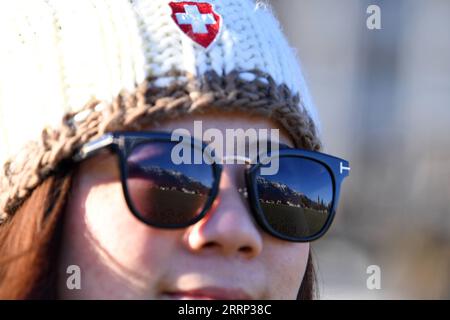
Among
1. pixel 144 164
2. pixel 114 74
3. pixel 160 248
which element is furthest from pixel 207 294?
pixel 114 74

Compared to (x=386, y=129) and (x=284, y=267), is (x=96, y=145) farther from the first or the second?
(x=386, y=129)

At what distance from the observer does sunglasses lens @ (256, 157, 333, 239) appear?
135cm

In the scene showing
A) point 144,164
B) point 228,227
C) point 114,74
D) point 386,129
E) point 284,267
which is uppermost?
point 114,74

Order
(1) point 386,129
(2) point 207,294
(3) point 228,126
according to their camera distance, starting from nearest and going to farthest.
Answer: (2) point 207,294, (3) point 228,126, (1) point 386,129

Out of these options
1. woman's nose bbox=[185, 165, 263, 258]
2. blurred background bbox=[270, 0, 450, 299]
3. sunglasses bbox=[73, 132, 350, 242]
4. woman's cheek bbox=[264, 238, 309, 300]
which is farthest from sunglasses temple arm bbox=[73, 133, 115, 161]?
blurred background bbox=[270, 0, 450, 299]

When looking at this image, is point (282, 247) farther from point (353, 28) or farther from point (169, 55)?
point (353, 28)

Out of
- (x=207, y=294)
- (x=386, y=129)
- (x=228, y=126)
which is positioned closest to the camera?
(x=207, y=294)

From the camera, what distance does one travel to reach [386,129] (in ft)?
14.9

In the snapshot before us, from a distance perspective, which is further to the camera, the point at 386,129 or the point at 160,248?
the point at 386,129

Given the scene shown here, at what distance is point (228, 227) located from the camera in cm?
126

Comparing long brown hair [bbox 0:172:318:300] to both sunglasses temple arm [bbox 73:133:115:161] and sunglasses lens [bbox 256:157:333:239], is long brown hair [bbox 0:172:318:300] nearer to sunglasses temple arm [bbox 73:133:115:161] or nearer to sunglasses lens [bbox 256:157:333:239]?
sunglasses temple arm [bbox 73:133:115:161]

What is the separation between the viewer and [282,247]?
138cm

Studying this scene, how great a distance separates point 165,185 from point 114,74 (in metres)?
0.21

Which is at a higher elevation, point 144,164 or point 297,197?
point 144,164
